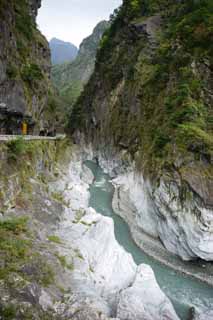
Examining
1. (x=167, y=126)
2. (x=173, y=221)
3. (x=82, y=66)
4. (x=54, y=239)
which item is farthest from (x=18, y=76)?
(x=82, y=66)

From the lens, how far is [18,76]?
2091cm

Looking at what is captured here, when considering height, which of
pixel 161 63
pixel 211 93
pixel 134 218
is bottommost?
pixel 134 218

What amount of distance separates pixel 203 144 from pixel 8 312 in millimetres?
12032

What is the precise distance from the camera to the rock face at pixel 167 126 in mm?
12555

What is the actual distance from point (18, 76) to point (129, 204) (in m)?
15.3

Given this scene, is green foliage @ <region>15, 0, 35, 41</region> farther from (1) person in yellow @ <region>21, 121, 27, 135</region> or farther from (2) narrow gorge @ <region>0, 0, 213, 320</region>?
(1) person in yellow @ <region>21, 121, 27, 135</region>

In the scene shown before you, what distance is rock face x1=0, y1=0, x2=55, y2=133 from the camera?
1852 centimetres

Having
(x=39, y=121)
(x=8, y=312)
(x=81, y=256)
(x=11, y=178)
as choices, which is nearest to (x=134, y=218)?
(x=81, y=256)

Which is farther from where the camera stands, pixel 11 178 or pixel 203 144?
pixel 203 144

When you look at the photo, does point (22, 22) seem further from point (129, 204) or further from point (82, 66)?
point (82, 66)

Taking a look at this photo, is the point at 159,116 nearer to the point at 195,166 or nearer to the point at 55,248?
the point at 195,166

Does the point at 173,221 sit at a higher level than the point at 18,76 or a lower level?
lower

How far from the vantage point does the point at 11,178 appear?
1217cm

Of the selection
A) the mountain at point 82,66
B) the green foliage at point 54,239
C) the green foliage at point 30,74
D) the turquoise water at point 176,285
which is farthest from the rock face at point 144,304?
the mountain at point 82,66
